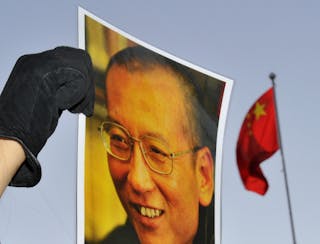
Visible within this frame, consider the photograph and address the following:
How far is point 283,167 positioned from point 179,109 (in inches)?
151

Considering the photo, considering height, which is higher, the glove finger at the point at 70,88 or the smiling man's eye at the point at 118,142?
the smiling man's eye at the point at 118,142

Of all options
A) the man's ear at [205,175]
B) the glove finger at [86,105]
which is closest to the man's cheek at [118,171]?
the man's ear at [205,175]

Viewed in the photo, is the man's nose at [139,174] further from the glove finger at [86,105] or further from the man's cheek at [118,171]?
the glove finger at [86,105]

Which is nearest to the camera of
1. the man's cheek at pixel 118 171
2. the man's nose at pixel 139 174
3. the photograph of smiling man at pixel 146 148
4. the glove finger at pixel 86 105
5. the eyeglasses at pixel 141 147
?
the glove finger at pixel 86 105

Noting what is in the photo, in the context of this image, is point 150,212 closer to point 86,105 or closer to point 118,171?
point 118,171

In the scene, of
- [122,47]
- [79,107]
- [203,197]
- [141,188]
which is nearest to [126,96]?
[122,47]

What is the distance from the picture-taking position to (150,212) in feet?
50.9

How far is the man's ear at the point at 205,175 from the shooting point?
18219 mm

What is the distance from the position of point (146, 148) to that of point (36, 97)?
571 inches

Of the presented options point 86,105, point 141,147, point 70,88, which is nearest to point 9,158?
point 70,88

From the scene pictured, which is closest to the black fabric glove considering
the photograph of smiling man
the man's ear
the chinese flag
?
the photograph of smiling man

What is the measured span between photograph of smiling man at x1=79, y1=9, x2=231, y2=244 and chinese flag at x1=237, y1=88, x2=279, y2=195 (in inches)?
43.9

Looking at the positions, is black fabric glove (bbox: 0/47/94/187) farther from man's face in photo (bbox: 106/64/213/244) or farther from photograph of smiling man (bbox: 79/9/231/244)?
man's face in photo (bbox: 106/64/213/244)

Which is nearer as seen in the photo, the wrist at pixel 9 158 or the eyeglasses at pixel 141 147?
the wrist at pixel 9 158
